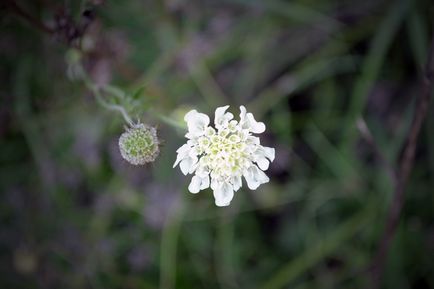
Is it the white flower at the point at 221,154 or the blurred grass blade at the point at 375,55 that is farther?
the blurred grass blade at the point at 375,55

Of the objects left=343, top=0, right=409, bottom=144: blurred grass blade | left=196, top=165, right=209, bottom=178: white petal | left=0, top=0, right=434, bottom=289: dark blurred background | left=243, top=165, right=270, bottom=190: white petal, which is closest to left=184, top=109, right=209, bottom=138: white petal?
left=196, top=165, right=209, bottom=178: white petal

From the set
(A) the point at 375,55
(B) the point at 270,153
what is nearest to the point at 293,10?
(A) the point at 375,55

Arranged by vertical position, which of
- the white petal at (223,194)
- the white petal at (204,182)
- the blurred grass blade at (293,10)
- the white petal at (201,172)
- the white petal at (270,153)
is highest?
the blurred grass blade at (293,10)

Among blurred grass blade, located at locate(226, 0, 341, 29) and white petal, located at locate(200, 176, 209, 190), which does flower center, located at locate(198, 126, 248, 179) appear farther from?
blurred grass blade, located at locate(226, 0, 341, 29)

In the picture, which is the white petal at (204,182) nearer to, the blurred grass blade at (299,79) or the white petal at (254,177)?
the white petal at (254,177)

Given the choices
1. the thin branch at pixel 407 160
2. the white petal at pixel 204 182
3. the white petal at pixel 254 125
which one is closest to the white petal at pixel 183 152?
the white petal at pixel 204 182

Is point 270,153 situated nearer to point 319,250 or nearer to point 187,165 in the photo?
point 187,165
